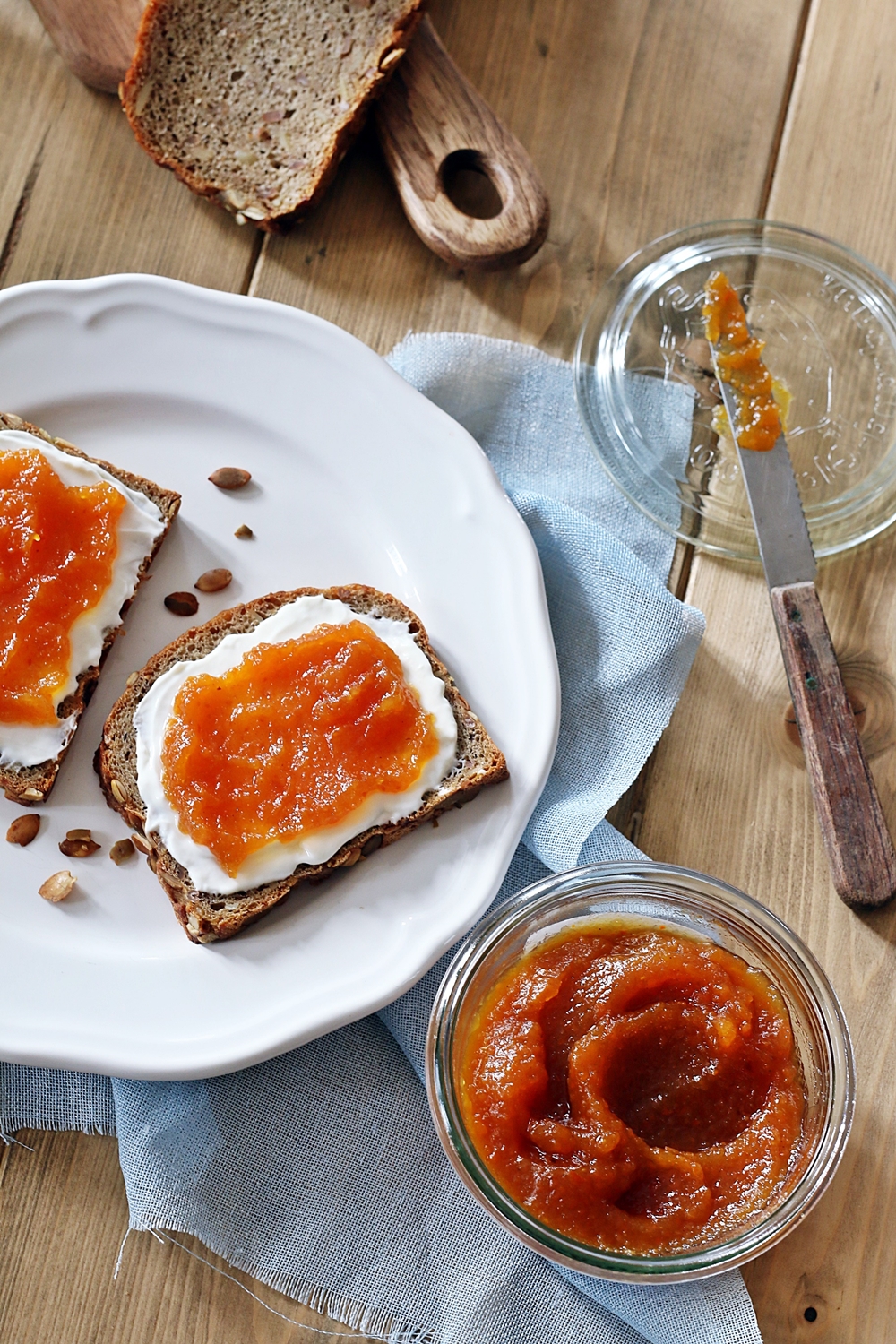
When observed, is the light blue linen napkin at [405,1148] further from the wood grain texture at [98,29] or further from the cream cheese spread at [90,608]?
the wood grain texture at [98,29]

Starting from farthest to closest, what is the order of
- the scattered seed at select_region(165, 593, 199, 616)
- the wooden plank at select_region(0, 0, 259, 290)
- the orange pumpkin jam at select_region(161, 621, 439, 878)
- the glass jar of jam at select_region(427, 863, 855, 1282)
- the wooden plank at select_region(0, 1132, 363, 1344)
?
the wooden plank at select_region(0, 0, 259, 290) → the scattered seed at select_region(165, 593, 199, 616) → the wooden plank at select_region(0, 1132, 363, 1344) → the orange pumpkin jam at select_region(161, 621, 439, 878) → the glass jar of jam at select_region(427, 863, 855, 1282)

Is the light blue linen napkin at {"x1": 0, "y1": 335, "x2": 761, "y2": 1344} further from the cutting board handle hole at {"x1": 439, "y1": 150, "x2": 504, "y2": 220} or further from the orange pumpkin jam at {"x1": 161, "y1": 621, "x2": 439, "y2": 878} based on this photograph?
the cutting board handle hole at {"x1": 439, "y1": 150, "x2": 504, "y2": 220}

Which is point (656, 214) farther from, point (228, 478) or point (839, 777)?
point (839, 777)

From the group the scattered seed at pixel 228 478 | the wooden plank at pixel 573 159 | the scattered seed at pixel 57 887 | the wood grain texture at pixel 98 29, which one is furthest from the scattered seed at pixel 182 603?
the wood grain texture at pixel 98 29

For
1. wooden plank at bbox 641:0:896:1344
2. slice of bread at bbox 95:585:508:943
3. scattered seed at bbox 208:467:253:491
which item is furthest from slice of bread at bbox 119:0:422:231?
wooden plank at bbox 641:0:896:1344

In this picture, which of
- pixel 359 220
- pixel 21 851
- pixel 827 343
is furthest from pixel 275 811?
pixel 827 343

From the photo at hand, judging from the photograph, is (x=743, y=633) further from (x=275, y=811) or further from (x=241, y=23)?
(x=241, y=23)
